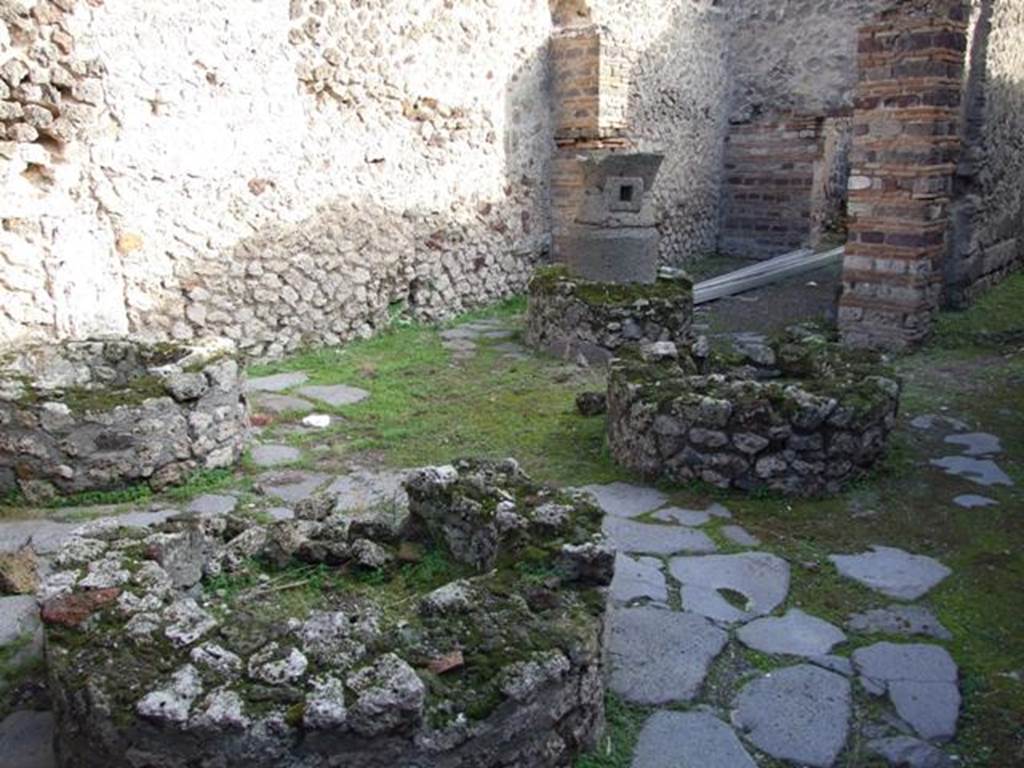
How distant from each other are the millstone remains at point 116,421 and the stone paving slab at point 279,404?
86 centimetres

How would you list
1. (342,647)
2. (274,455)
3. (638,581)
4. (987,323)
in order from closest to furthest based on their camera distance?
(342,647)
(638,581)
(274,455)
(987,323)

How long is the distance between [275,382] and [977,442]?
4.53m

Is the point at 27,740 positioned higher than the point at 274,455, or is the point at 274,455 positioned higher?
the point at 274,455

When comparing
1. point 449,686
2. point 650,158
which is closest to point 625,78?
point 650,158

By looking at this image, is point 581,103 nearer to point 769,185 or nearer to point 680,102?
point 680,102

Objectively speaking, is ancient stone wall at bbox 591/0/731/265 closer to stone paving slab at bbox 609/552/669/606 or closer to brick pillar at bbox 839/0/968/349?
brick pillar at bbox 839/0/968/349

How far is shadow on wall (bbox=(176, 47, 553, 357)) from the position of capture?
7004mm

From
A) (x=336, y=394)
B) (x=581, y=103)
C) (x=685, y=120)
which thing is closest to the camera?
(x=336, y=394)

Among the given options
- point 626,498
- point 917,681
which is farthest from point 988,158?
point 917,681

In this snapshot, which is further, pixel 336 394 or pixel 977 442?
pixel 336 394

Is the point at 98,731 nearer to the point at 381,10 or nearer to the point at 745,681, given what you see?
the point at 745,681

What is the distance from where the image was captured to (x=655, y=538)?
415cm

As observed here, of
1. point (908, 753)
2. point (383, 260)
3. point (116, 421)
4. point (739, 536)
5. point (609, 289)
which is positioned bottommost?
point (908, 753)

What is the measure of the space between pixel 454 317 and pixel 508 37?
2.78m
